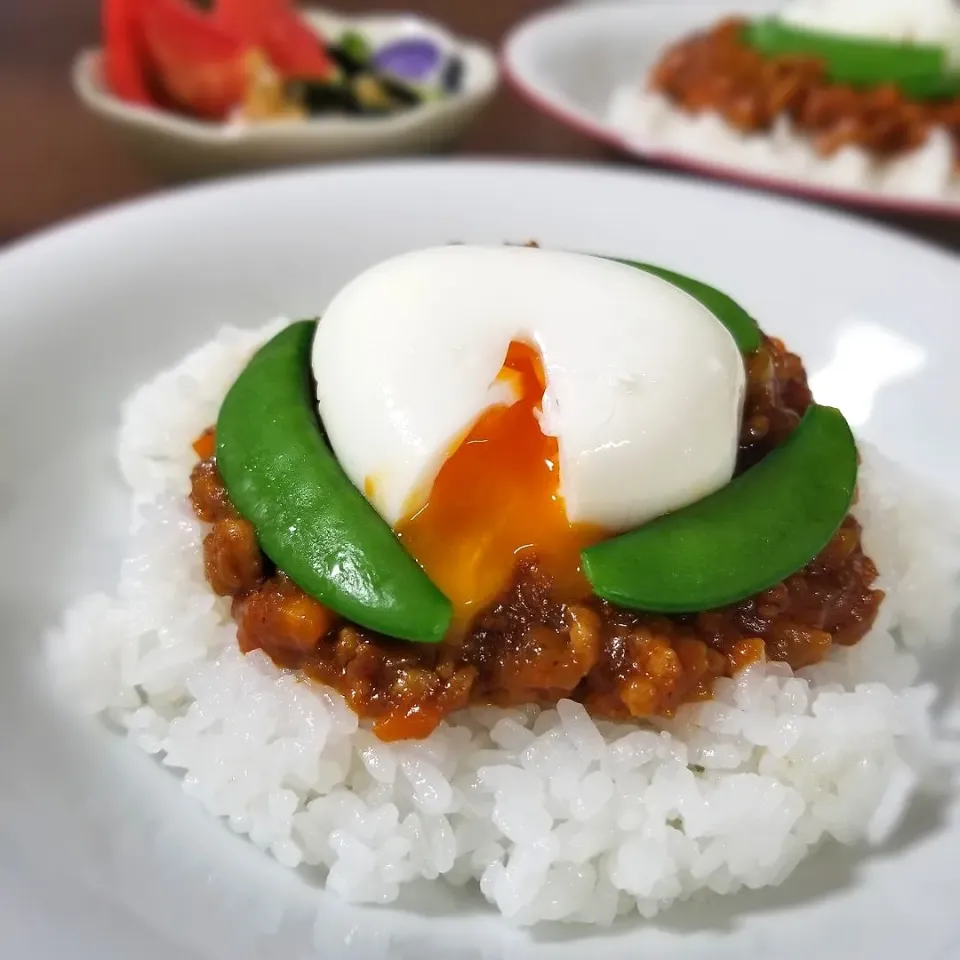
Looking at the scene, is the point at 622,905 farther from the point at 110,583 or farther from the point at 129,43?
the point at 129,43

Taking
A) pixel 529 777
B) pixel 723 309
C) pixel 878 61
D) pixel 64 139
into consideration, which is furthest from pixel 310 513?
pixel 878 61

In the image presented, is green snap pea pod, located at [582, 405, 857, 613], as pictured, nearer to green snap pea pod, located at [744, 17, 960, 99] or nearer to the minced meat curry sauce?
the minced meat curry sauce

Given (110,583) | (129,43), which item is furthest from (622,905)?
(129,43)

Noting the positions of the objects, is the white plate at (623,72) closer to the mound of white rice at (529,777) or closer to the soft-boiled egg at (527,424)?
the soft-boiled egg at (527,424)

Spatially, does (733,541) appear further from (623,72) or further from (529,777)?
(623,72)

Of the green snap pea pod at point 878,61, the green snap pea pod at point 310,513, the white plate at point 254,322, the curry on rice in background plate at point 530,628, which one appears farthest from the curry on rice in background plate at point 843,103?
the green snap pea pod at point 310,513

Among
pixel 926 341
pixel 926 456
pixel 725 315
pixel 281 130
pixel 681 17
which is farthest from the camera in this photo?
pixel 681 17
